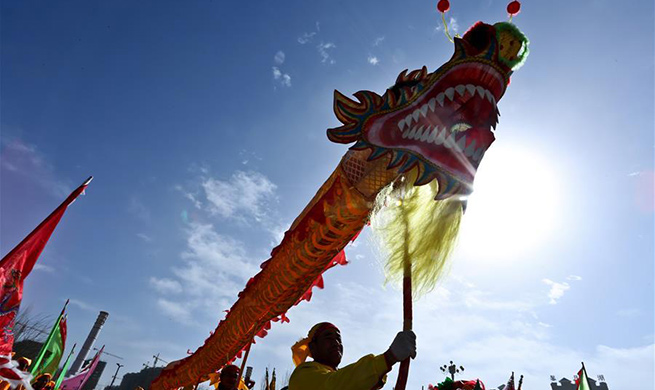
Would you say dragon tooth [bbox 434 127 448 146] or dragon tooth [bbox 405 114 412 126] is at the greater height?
dragon tooth [bbox 405 114 412 126]

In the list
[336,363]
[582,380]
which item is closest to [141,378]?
[582,380]

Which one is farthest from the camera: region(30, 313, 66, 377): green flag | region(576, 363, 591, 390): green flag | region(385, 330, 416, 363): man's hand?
region(30, 313, 66, 377): green flag

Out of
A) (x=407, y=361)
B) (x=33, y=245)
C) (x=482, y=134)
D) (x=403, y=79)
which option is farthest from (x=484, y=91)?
(x=33, y=245)

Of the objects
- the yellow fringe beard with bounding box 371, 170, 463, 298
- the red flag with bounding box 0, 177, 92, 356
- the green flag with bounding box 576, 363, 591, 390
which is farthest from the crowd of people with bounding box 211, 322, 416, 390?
the green flag with bounding box 576, 363, 591, 390

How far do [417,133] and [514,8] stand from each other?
1.15m

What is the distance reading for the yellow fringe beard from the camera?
2127mm

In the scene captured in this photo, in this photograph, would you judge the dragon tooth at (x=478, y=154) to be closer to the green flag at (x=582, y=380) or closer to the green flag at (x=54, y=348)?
the green flag at (x=582, y=380)

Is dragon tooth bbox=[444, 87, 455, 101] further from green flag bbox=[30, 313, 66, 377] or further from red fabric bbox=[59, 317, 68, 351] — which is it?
red fabric bbox=[59, 317, 68, 351]

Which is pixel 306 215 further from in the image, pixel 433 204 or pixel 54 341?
pixel 54 341

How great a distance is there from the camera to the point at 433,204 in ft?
7.66

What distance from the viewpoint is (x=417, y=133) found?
7.70 ft

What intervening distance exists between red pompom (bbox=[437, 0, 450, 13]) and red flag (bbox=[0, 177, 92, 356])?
5.13 meters

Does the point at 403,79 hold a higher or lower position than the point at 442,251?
higher

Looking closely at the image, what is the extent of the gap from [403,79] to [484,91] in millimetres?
648
